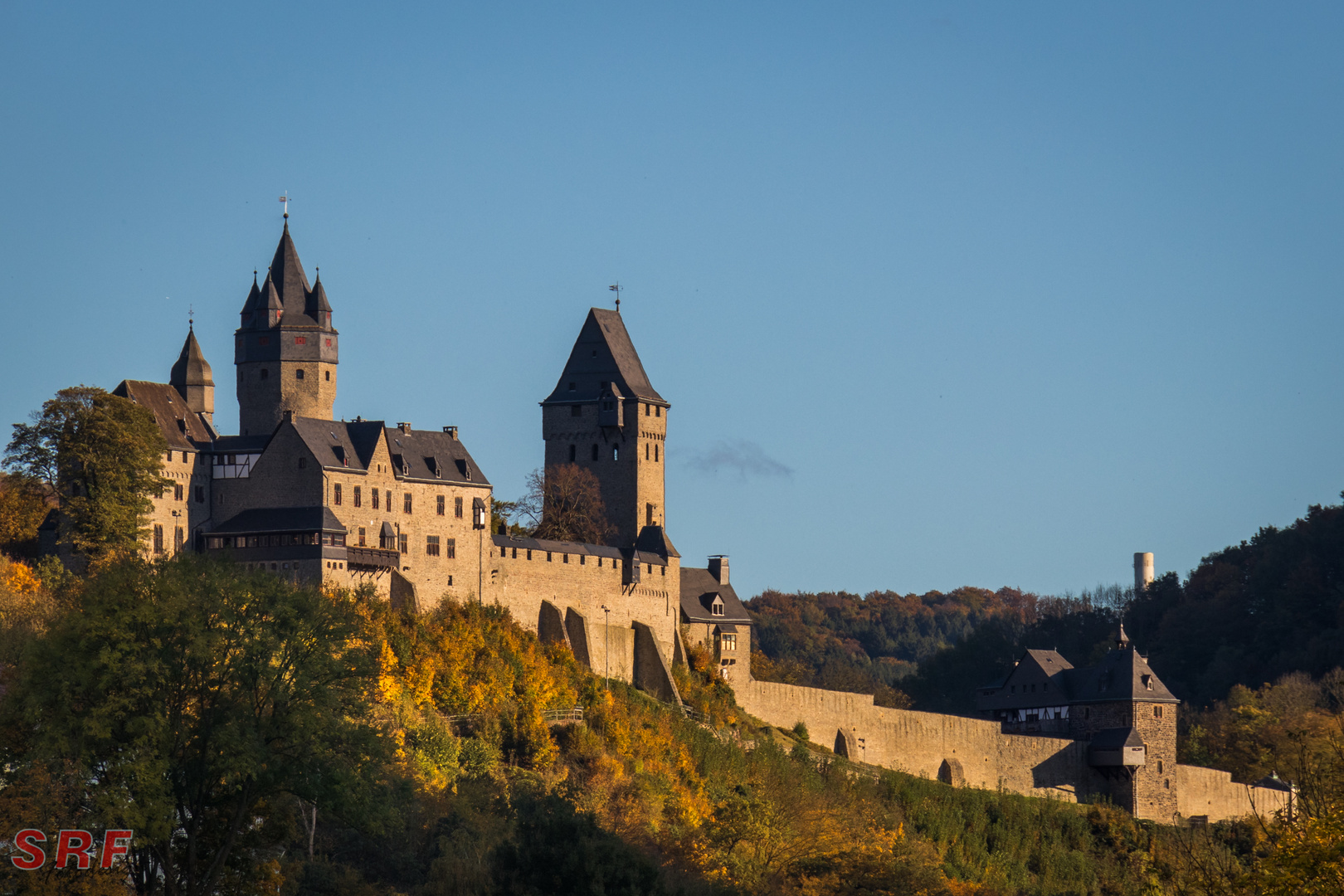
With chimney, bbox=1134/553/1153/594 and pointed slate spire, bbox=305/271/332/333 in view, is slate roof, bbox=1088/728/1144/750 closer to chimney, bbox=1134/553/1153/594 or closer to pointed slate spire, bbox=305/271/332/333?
pointed slate spire, bbox=305/271/332/333

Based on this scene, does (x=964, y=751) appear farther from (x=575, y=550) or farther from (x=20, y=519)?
(x=20, y=519)

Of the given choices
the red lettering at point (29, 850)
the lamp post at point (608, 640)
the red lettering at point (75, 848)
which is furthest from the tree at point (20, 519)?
the red lettering at point (29, 850)

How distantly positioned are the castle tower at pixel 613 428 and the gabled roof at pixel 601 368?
0.10 feet

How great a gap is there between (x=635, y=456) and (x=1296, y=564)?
41.4m

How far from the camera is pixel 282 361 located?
2442 inches

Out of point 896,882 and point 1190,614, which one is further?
point 1190,614

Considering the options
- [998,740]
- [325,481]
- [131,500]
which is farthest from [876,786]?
[131,500]

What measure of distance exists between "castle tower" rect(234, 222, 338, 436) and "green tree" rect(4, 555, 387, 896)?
25.0 m

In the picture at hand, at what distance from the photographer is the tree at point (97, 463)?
56.3m

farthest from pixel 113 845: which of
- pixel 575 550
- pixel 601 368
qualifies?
pixel 601 368

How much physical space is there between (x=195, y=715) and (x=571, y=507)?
116 feet

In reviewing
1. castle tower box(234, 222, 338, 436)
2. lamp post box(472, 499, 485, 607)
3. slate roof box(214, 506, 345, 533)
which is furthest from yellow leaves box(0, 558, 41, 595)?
lamp post box(472, 499, 485, 607)

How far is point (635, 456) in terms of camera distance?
2832 inches

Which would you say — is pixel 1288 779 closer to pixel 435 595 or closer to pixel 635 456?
pixel 635 456
